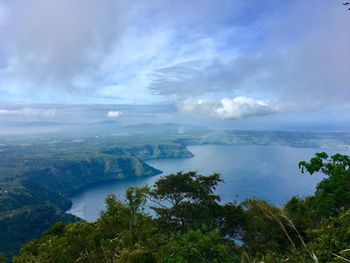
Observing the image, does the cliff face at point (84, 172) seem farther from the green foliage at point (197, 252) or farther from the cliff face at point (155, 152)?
the green foliage at point (197, 252)

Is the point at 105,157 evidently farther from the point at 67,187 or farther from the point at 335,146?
the point at 335,146

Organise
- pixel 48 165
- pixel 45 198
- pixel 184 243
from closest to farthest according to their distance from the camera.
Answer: pixel 184 243
pixel 45 198
pixel 48 165

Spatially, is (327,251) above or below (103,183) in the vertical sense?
above

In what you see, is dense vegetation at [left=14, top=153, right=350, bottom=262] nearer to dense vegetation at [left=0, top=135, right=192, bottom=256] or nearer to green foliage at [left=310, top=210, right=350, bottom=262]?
green foliage at [left=310, top=210, right=350, bottom=262]

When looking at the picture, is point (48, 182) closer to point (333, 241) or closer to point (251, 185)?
point (251, 185)

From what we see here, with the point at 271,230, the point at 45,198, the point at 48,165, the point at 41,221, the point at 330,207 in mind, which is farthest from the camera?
the point at 48,165

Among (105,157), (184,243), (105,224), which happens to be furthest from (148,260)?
(105,157)

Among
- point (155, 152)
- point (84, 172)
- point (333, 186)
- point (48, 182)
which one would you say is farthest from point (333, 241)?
point (155, 152)

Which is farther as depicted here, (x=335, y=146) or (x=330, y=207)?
(x=335, y=146)
